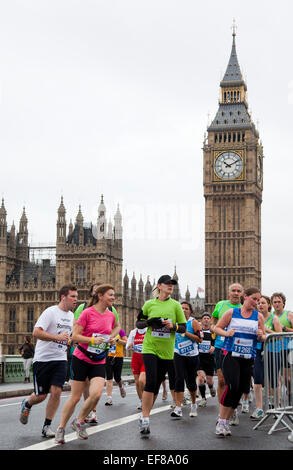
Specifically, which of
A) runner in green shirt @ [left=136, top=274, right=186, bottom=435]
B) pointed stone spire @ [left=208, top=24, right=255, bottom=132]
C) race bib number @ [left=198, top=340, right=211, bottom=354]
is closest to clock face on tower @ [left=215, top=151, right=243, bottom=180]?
pointed stone spire @ [left=208, top=24, right=255, bottom=132]

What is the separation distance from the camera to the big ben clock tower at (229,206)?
290 ft

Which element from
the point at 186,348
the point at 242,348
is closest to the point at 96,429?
the point at 242,348

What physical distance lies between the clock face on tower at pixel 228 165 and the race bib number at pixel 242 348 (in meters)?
80.2

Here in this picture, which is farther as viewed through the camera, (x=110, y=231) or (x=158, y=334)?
(x=110, y=231)

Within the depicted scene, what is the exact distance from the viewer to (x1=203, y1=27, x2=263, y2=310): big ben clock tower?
88312 mm

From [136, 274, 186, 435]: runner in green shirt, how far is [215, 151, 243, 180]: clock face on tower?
262 ft

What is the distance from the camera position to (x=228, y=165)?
8906 centimetres

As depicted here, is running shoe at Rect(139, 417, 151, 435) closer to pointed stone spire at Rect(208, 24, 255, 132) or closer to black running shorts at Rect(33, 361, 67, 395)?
black running shorts at Rect(33, 361, 67, 395)

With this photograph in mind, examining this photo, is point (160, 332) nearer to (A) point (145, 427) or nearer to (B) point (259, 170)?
(A) point (145, 427)

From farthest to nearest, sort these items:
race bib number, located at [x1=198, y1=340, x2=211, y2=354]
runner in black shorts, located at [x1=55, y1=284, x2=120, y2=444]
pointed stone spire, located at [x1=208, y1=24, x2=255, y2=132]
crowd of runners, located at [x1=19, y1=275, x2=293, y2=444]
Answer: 1. pointed stone spire, located at [x1=208, y1=24, x2=255, y2=132]
2. race bib number, located at [x1=198, y1=340, x2=211, y2=354]
3. crowd of runners, located at [x1=19, y1=275, x2=293, y2=444]
4. runner in black shorts, located at [x1=55, y1=284, x2=120, y2=444]

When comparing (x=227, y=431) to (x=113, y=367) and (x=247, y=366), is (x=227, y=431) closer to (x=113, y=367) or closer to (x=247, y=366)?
(x=247, y=366)

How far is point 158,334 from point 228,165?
80.8 m

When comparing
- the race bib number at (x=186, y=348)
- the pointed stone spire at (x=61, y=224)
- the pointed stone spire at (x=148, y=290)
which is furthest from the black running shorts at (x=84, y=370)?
the pointed stone spire at (x=148, y=290)

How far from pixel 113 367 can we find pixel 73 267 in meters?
57.3
